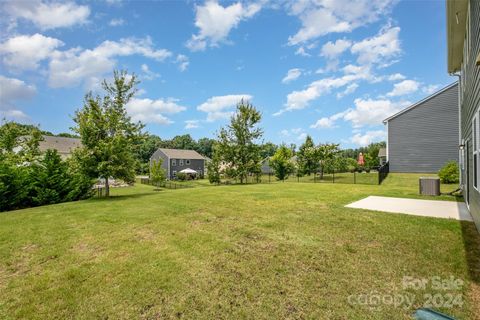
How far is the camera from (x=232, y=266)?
12.3 ft

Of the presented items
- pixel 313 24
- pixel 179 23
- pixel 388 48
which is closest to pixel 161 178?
pixel 179 23

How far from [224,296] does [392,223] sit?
16.3ft

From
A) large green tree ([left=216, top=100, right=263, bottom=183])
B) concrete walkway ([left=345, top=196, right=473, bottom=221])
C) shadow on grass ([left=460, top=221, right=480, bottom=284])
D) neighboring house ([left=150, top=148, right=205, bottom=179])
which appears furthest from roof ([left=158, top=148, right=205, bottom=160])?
shadow on grass ([left=460, top=221, right=480, bottom=284])

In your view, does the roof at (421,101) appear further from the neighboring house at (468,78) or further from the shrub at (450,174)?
the neighboring house at (468,78)

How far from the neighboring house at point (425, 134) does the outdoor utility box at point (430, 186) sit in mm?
11156

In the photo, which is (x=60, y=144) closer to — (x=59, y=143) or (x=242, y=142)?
(x=59, y=143)

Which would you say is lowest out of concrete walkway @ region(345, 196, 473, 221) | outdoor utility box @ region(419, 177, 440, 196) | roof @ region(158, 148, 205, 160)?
concrete walkway @ region(345, 196, 473, 221)

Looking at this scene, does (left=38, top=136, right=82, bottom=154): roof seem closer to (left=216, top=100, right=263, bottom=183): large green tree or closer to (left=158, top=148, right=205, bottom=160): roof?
(left=158, top=148, right=205, bottom=160): roof

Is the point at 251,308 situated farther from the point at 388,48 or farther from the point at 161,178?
the point at 161,178

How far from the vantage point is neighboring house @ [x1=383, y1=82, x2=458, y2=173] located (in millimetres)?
18688

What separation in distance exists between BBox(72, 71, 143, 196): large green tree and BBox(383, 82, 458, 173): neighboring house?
843 inches

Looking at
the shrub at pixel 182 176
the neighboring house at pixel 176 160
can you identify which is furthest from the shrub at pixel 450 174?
the neighboring house at pixel 176 160

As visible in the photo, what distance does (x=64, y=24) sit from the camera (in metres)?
11.3

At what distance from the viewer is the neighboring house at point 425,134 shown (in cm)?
1869
